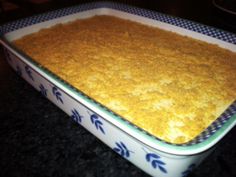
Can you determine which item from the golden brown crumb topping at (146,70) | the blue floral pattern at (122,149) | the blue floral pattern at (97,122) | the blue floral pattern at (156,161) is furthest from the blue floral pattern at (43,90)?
the blue floral pattern at (156,161)

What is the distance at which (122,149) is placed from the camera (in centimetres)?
82

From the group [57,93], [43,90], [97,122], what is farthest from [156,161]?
[43,90]

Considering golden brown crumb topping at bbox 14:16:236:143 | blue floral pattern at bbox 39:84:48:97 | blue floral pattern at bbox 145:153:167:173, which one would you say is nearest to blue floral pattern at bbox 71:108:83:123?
golden brown crumb topping at bbox 14:16:236:143

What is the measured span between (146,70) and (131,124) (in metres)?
0.53

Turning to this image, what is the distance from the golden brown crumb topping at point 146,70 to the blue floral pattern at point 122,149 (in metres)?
0.10

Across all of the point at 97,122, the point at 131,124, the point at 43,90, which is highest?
the point at 131,124

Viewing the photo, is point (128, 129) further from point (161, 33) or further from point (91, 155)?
point (161, 33)

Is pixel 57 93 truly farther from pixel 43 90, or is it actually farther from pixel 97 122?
pixel 97 122

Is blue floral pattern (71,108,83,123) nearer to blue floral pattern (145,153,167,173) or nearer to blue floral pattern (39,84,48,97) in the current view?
blue floral pattern (39,84,48,97)

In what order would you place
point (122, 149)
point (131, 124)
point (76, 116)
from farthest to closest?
1. point (76, 116)
2. point (122, 149)
3. point (131, 124)

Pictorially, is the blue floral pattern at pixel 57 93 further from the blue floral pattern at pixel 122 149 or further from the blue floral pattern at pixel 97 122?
the blue floral pattern at pixel 122 149

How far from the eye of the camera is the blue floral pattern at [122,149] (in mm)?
800

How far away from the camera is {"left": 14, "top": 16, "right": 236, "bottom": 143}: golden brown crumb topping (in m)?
0.90

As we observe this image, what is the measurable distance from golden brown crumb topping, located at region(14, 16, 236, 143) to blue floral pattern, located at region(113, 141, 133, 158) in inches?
4.0
